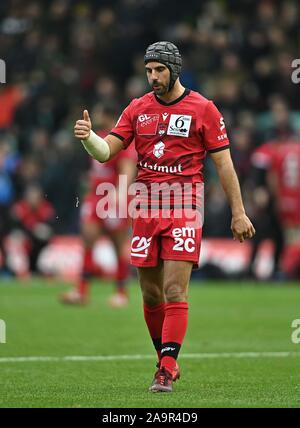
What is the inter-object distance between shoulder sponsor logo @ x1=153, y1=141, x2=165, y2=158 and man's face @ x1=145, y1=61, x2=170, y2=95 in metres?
0.36

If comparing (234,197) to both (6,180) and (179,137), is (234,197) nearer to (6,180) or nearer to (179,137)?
(179,137)

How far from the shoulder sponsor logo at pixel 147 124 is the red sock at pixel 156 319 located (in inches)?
47.4

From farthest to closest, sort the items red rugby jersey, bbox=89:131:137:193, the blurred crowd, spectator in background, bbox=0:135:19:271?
the blurred crowd, spectator in background, bbox=0:135:19:271, red rugby jersey, bbox=89:131:137:193

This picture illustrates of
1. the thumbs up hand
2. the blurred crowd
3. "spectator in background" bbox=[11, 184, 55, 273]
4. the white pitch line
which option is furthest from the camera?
the blurred crowd

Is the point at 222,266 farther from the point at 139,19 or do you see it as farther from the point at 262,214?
the point at 139,19

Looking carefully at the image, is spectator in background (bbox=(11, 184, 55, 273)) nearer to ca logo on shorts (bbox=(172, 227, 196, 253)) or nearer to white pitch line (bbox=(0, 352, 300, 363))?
white pitch line (bbox=(0, 352, 300, 363))

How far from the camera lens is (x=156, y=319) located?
8031mm

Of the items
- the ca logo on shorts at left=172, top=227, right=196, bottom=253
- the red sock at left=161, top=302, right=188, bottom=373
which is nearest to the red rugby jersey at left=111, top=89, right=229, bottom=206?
the ca logo on shorts at left=172, top=227, right=196, bottom=253

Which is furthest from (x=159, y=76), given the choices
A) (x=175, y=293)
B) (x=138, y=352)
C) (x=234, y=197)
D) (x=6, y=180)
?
(x=6, y=180)

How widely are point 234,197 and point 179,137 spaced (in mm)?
552

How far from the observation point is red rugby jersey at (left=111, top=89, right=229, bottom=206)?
7.77 meters

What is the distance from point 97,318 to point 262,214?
6383mm

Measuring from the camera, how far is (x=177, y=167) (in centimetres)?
779

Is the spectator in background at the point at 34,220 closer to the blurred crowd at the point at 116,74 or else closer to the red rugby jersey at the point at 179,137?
the blurred crowd at the point at 116,74
